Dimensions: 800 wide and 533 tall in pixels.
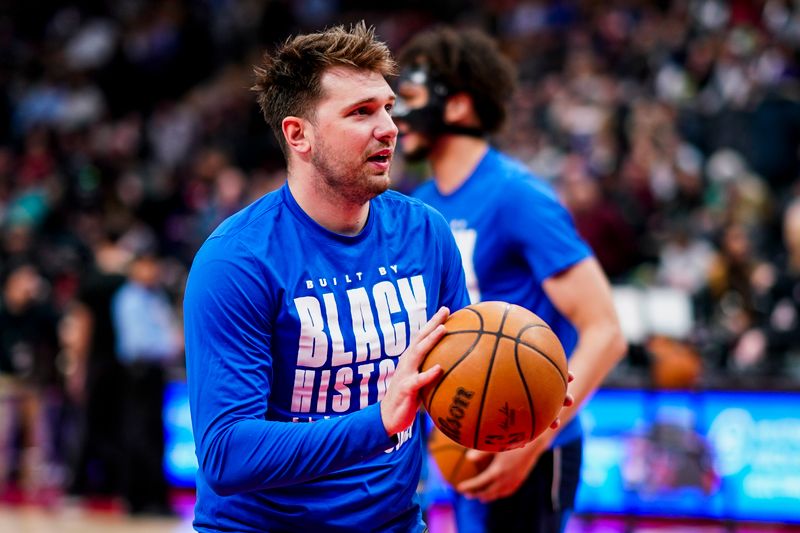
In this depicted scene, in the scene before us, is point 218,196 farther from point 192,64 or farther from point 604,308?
point 604,308

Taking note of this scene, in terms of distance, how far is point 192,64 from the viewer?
2055 cm

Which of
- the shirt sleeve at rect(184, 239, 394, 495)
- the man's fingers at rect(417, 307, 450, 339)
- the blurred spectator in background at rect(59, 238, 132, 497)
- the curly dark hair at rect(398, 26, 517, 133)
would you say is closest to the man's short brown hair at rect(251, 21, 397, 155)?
the shirt sleeve at rect(184, 239, 394, 495)

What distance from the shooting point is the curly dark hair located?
16.2 ft

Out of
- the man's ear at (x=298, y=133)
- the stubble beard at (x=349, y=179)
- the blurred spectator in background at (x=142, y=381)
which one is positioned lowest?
the blurred spectator in background at (x=142, y=381)

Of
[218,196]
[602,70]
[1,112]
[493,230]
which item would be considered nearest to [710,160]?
[602,70]

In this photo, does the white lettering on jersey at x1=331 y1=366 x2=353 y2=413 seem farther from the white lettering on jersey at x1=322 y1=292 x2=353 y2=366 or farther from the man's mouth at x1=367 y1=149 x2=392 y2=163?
the man's mouth at x1=367 y1=149 x2=392 y2=163

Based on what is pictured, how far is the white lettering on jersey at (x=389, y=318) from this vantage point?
11.0ft

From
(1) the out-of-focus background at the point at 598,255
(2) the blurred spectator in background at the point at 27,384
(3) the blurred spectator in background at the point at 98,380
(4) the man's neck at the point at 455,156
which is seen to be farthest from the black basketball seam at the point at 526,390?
(2) the blurred spectator in background at the point at 27,384

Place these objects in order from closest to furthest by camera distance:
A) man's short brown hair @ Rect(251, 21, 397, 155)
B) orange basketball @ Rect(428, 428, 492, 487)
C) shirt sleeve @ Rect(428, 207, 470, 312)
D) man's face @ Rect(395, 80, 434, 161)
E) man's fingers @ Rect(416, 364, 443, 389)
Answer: man's fingers @ Rect(416, 364, 443, 389) → man's short brown hair @ Rect(251, 21, 397, 155) → shirt sleeve @ Rect(428, 207, 470, 312) → orange basketball @ Rect(428, 428, 492, 487) → man's face @ Rect(395, 80, 434, 161)

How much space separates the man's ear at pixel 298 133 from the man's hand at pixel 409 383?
72cm

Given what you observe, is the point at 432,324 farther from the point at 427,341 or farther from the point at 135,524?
the point at 135,524

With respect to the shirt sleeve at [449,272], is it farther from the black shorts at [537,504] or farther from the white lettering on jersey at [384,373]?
the black shorts at [537,504]

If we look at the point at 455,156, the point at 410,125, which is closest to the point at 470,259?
the point at 455,156

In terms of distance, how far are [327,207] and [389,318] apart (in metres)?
0.38
